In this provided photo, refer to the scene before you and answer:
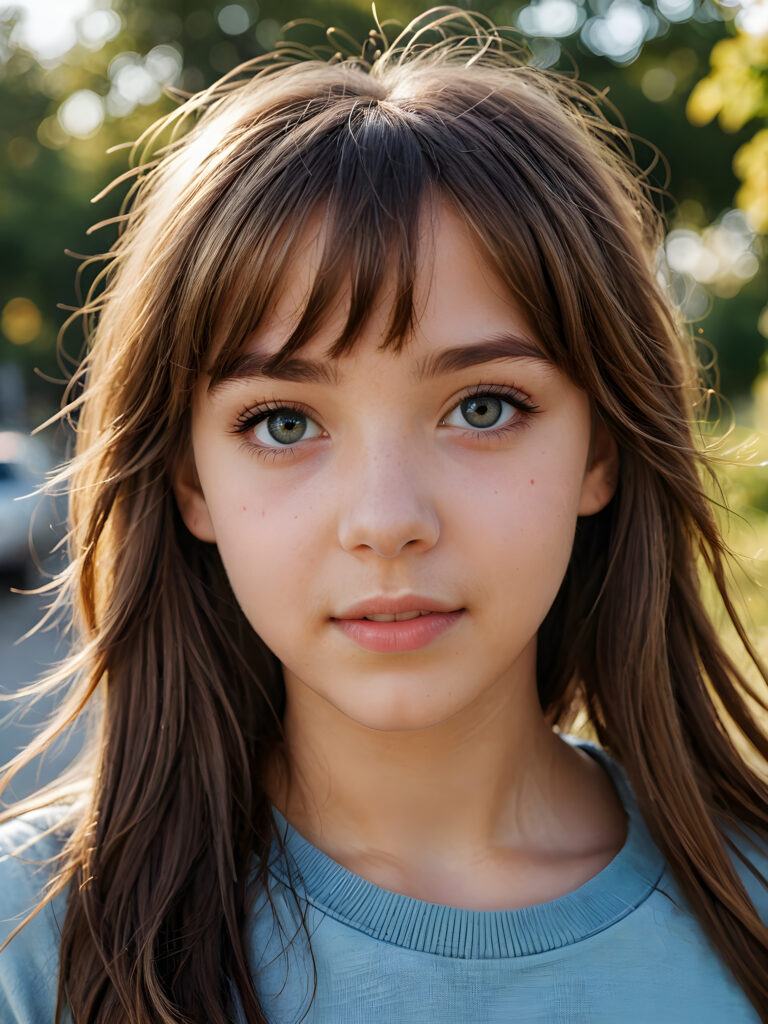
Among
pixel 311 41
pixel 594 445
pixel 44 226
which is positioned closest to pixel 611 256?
pixel 594 445

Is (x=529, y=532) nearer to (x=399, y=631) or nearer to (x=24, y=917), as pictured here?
(x=399, y=631)

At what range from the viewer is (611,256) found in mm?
1850

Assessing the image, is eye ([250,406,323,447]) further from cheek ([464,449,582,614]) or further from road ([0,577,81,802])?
road ([0,577,81,802])

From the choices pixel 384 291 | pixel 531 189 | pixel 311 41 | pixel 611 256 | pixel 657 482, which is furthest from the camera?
pixel 311 41

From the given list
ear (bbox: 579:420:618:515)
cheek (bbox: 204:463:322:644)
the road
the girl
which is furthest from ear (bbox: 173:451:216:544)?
the road

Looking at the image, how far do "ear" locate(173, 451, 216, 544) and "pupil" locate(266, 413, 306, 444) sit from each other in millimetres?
298

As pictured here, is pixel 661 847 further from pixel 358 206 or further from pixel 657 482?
pixel 358 206

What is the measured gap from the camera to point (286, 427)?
1670mm

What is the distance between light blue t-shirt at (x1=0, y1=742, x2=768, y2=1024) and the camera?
64.4 inches

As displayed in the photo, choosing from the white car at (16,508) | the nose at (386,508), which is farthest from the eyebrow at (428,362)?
the white car at (16,508)

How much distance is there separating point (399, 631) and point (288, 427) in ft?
1.24

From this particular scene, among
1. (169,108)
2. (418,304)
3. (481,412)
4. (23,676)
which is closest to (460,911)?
(481,412)

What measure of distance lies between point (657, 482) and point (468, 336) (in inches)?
23.9

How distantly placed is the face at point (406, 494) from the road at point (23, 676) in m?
2.54
